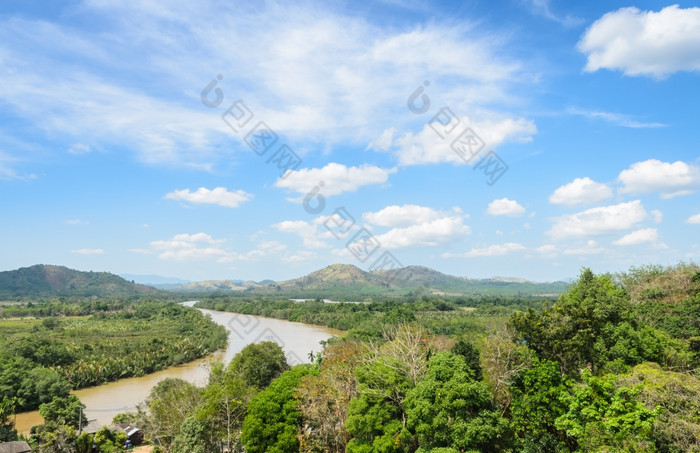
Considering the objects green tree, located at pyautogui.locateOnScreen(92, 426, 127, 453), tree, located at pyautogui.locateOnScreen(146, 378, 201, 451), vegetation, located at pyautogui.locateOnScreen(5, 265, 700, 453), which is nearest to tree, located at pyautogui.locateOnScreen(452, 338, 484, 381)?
vegetation, located at pyautogui.locateOnScreen(5, 265, 700, 453)

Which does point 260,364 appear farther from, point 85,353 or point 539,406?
point 85,353

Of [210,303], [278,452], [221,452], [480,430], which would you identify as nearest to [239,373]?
[221,452]

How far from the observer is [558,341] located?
14617mm

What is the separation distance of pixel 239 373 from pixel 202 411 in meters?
9.45

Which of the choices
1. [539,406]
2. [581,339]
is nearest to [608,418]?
[539,406]

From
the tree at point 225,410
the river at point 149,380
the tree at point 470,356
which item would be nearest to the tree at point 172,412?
the tree at point 225,410

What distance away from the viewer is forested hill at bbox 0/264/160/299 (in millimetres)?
168125

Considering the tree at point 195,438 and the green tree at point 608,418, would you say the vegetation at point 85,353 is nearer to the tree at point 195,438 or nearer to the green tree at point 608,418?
the tree at point 195,438

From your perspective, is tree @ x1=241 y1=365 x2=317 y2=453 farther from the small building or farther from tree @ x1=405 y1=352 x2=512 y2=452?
the small building

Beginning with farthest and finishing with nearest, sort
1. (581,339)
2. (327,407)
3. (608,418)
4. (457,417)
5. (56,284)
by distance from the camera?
1. (56,284)
2. (327,407)
3. (581,339)
4. (457,417)
5. (608,418)

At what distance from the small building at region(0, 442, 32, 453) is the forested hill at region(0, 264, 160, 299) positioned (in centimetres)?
17021

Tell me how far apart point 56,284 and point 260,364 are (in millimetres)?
207158

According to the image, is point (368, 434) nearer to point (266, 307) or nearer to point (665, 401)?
point (665, 401)

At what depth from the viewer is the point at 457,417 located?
472 inches
